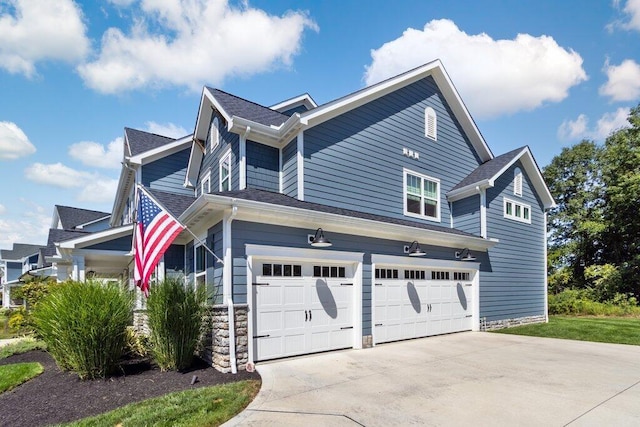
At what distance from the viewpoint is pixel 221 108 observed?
1019 centimetres

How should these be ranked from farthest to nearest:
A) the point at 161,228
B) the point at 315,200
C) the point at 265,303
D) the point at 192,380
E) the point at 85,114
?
1. the point at 85,114
2. the point at 315,200
3. the point at 265,303
4. the point at 161,228
5. the point at 192,380

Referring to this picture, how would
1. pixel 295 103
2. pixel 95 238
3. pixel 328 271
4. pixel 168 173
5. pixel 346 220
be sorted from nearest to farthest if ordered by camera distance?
pixel 346 220 → pixel 328 271 → pixel 95 238 → pixel 168 173 → pixel 295 103

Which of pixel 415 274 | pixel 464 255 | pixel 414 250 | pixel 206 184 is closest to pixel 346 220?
pixel 414 250

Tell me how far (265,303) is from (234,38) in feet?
23.7

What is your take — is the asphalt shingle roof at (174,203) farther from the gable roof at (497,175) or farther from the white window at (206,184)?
the gable roof at (497,175)

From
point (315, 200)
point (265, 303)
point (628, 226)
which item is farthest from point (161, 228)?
point (628, 226)

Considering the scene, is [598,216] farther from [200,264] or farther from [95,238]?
[95,238]

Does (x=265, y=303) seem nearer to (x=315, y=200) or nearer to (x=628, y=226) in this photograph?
(x=315, y=200)

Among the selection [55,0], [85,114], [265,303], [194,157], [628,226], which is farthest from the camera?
[628,226]

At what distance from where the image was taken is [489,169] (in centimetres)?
1323

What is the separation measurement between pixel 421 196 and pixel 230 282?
25.1 feet

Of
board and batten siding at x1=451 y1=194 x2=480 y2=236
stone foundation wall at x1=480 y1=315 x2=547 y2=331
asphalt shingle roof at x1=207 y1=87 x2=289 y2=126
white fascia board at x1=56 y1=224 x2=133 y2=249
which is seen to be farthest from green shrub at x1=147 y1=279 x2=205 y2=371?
board and batten siding at x1=451 y1=194 x2=480 y2=236

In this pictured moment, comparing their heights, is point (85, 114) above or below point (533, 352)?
above

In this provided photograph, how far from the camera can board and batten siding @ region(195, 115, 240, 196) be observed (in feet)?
33.3
